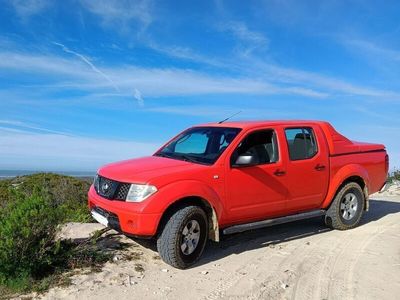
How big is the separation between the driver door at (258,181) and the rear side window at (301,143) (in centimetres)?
32

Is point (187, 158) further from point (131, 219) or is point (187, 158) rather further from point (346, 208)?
point (346, 208)

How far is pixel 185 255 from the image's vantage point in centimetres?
607

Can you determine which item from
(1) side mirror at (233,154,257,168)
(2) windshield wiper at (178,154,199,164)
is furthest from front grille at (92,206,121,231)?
(1) side mirror at (233,154,257,168)

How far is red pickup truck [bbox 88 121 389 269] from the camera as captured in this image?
5.95m

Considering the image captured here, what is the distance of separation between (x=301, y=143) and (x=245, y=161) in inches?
67.3

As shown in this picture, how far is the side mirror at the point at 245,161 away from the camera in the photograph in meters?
6.57

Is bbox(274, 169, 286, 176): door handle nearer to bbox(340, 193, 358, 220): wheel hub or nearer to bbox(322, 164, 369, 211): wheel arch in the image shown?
bbox(322, 164, 369, 211): wheel arch

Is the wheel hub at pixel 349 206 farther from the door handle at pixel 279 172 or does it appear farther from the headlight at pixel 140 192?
the headlight at pixel 140 192

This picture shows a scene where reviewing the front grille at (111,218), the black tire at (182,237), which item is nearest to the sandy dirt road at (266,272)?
the black tire at (182,237)

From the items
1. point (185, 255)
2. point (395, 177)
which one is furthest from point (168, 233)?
point (395, 177)

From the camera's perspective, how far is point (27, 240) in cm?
543

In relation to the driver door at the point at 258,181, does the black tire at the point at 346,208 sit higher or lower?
lower

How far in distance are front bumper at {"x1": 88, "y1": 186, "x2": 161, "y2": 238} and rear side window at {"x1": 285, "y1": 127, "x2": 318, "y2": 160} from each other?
2.81 m

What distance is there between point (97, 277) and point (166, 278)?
32.2 inches
